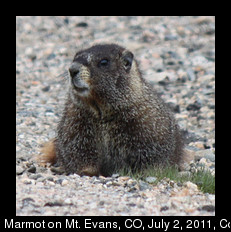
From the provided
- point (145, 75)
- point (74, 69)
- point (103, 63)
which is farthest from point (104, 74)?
point (145, 75)

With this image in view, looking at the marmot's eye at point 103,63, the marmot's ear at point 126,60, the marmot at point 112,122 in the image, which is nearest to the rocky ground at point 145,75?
the marmot at point 112,122

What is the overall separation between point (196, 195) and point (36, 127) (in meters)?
4.76

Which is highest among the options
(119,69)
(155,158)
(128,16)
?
(128,16)

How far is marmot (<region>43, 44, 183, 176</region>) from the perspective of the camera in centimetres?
697

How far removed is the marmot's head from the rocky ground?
0.93 metres

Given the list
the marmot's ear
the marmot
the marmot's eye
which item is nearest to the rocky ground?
the marmot

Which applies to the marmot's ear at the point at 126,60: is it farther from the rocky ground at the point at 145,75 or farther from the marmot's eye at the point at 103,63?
the rocky ground at the point at 145,75

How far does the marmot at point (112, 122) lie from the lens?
6969 mm
